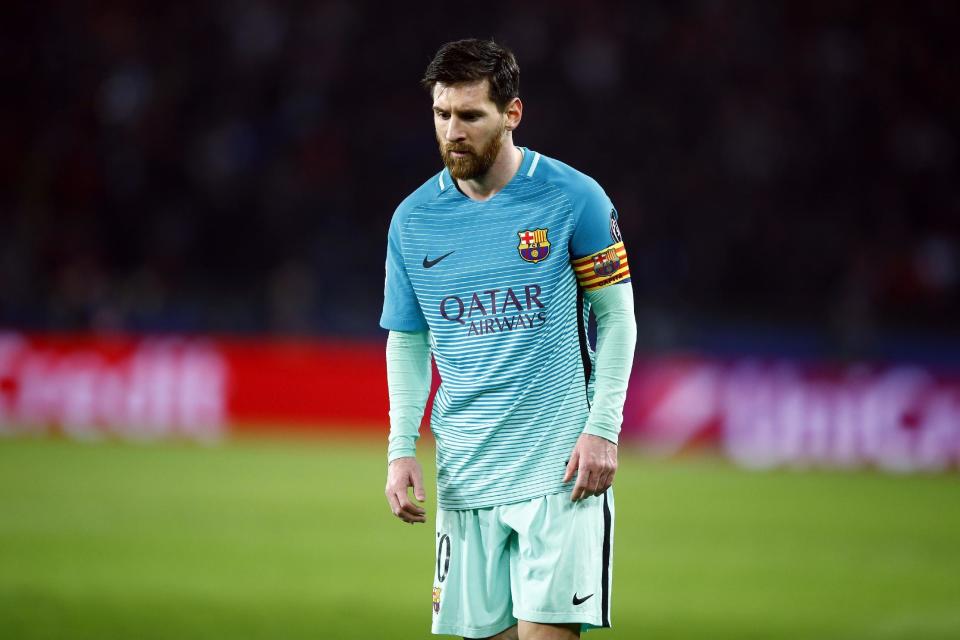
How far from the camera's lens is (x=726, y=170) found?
669 inches

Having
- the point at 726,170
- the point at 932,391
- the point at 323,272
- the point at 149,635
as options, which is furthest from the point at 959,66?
the point at 149,635

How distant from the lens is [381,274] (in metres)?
16.4

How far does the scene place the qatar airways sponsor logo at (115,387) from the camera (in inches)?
622

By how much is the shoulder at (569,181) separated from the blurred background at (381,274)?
4504mm

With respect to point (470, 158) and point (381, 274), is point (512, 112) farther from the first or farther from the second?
point (381, 274)

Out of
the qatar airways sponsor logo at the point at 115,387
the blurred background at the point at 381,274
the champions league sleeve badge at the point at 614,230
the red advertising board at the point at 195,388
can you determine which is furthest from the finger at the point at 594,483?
the qatar airways sponsor logo at the point at 115,387

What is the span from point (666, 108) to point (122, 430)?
780cm

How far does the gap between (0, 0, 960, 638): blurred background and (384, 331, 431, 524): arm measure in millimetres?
4090

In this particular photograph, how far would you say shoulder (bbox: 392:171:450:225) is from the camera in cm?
405

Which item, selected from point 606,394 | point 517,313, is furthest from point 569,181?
point 606,394

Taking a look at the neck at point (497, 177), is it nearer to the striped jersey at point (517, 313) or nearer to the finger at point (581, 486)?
the striped jersey at point (517, 313)

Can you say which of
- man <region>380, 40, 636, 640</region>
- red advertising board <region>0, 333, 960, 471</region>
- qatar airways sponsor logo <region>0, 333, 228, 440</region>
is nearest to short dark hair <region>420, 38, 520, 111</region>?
man <region>380, 40, 636, 640</region>

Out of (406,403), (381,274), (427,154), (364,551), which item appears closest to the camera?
(406,403)

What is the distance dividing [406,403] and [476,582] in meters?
0.57
